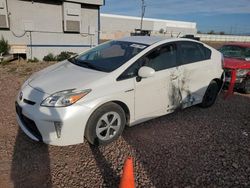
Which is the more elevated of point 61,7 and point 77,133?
point 61,7

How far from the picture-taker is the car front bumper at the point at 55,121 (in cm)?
296

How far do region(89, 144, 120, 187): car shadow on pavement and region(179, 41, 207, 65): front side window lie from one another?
7.39 ft

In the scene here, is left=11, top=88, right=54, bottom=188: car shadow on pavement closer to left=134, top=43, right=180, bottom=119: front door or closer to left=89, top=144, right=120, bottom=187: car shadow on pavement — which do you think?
left=89, top=144, right=120, bottom=187: car shadow on pavement

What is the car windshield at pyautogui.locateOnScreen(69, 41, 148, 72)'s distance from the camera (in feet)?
12.0

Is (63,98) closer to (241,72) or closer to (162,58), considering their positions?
(162,58)

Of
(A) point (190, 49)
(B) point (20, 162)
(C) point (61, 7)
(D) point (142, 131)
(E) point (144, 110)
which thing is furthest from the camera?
(C) point (61, 7)

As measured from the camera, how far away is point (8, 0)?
11.5 metres

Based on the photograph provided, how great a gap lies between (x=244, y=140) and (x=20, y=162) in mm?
3578

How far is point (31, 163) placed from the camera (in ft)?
9.93

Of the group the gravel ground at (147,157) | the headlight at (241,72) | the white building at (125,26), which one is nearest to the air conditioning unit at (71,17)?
the gravel ground at (147,157)

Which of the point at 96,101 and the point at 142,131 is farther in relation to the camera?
the point at 142,131

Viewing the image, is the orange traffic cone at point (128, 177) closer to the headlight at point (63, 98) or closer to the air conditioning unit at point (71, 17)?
the headlight at point (63, 98)

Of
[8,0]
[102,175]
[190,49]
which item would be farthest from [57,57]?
[102,175]

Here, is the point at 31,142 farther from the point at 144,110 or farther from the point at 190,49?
the point at 190,49
